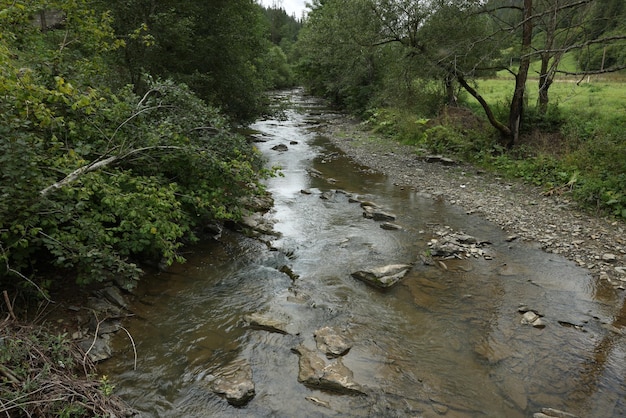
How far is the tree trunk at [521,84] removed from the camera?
45.9 ft

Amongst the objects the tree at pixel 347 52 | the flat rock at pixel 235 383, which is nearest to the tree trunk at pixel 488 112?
the tree at pixel 347 52

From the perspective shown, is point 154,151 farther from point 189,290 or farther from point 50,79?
point 189,290

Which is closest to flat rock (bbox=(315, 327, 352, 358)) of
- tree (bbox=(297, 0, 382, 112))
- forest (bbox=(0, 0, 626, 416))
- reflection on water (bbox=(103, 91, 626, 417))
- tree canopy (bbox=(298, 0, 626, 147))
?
reflection on water (bbox=(103, 91, 626, 417))

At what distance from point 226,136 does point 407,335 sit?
18.2 feet

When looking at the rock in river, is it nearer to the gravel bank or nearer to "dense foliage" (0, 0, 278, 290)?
"dense foliage" (0, 0, 278, 290)

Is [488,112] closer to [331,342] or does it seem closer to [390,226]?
[390,226]

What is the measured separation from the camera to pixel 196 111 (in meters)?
8.69

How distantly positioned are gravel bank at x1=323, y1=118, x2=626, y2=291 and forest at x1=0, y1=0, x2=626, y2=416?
823 millimetres

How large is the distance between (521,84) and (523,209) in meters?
6.26

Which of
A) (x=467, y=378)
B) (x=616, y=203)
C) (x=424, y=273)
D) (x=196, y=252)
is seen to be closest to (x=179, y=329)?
(x=196, y=252)

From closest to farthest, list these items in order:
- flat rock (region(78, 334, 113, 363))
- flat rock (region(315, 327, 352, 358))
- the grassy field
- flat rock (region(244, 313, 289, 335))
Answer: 1. flat rock (region(78, 334, 113, 363))
2. flat rock (region(315, 327, 352, 358))
3. flat rock (region(244, 313, 289, 335))
4. the grassy field

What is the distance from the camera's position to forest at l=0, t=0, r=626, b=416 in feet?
17.7

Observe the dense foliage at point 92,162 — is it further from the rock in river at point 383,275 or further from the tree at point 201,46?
the rock in river at point 383,275

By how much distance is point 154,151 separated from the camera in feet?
24.0
